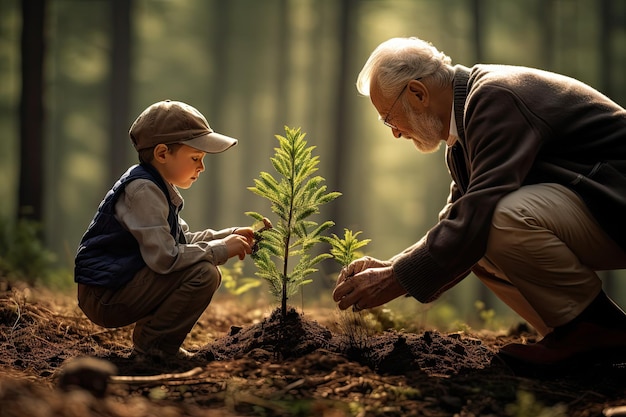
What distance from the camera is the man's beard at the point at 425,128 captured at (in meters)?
3.53

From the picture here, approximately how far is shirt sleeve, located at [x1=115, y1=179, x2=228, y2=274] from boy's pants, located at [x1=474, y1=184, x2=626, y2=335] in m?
1.39

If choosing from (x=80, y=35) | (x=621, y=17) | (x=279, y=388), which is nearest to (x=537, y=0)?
(x=621, y=17)

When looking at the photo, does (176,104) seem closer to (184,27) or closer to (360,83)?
(360,83)

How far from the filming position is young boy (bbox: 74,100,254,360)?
3180 millimetres

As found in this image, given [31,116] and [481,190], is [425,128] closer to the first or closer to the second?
[481,190]

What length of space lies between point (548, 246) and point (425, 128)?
3.21 ft

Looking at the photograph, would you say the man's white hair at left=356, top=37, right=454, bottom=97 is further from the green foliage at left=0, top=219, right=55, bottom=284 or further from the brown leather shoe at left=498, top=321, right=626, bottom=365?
the green foliage at left=0, top=219, right=55, bottom=284

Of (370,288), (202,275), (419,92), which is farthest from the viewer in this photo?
(419,92)

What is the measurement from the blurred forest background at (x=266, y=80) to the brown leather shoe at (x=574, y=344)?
9.66 m

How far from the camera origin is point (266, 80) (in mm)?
15320

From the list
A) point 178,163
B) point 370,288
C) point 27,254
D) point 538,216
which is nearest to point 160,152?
point 178,163

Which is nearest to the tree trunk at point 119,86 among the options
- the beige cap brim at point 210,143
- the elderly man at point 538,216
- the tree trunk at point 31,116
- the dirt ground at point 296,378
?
the tree trunk at point 31,116

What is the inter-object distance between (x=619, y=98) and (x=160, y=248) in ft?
38.8

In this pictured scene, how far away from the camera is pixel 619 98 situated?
12562mm
